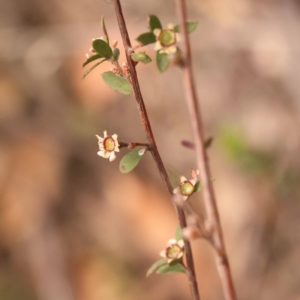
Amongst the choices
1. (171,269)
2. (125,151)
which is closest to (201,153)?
(171,269)

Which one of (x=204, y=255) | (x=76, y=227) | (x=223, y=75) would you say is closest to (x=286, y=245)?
(x=204, y=255)

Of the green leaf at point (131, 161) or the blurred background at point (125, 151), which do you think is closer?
the green leaf at point (131, 161)

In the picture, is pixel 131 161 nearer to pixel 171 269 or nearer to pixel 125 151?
pixel 171 269

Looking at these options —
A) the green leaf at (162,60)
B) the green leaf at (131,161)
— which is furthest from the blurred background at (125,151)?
the green leaf at (162,60)

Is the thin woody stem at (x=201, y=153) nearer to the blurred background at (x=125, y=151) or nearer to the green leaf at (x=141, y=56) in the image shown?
the green leaf at (x=141, y=56)

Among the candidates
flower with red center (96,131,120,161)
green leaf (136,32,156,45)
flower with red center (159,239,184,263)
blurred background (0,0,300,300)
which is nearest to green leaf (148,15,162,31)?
green leaf (136,32,156,45)

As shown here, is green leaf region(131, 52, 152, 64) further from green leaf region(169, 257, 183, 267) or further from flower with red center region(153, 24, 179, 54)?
green leaf region(169, 257, 183, 267)
